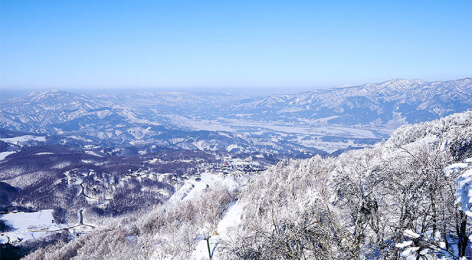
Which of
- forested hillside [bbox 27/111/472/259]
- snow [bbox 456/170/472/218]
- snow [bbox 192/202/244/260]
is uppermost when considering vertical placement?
snow [bbox 456/170/472/218]

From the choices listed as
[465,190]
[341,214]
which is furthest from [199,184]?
[465,190]

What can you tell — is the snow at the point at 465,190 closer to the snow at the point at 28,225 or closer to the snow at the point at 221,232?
the snow at the point at 221,232

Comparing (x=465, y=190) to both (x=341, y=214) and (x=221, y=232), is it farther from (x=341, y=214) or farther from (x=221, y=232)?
(x=221, y=232)

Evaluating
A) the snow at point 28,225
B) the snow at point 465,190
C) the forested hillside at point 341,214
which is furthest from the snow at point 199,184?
the snow at point 465,190

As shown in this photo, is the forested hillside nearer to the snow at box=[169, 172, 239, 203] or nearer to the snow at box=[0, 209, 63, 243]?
the snow at box=[0, 209, 63, 243]

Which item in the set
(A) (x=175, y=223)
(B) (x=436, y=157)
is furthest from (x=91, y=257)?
(B) (x=436, y=157)

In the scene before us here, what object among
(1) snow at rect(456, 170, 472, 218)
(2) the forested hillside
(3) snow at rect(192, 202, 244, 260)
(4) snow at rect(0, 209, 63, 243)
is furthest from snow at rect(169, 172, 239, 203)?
(1) snow at rect(456, 170, 472, 218)
